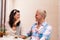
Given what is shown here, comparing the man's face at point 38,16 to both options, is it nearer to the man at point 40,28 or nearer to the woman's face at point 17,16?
the man at point 40,28

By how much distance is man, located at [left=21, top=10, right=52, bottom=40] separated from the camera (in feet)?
5.03

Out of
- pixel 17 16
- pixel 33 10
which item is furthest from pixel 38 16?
pixel 17 16

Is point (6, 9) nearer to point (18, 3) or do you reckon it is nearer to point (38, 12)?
point (18, 3)

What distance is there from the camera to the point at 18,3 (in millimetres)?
1562

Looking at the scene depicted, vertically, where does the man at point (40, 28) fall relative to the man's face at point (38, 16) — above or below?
below

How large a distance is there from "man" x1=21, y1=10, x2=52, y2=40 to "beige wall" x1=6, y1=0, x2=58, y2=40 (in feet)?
0.13

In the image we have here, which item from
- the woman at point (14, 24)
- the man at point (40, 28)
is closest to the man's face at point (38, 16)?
the man at point (40, 28)

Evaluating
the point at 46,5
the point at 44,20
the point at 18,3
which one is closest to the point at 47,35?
the point at 44,20

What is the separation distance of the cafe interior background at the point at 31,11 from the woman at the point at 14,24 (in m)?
0.04

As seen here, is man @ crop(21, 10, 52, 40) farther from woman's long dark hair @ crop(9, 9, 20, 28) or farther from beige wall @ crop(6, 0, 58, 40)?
woman's long dark hair @ crop(9, 9, 20, 28)

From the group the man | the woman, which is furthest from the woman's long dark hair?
the man

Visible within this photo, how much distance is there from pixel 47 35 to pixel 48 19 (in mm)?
150

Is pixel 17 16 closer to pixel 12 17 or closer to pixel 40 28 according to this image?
pixel 12 17

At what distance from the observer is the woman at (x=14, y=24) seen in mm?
1603
